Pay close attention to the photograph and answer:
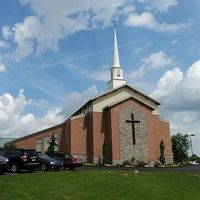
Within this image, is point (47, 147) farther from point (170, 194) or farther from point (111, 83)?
point (170, 194)

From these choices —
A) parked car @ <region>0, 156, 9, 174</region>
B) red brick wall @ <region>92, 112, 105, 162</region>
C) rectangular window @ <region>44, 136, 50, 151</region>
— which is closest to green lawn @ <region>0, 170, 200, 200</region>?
parked car @ <region>0, 156, 9, 174</region>

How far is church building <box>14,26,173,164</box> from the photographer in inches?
2044

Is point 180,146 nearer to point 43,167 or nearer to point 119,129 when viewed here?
point 119,129

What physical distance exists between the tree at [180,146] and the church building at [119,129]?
30.2ft

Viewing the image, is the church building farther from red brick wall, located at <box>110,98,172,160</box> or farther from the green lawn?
the green lawn

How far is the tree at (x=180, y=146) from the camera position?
66625 mm

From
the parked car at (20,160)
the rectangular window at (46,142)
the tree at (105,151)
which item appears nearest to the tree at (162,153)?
the tree at (105,151)

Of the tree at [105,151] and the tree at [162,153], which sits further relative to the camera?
the tree at [162,153]

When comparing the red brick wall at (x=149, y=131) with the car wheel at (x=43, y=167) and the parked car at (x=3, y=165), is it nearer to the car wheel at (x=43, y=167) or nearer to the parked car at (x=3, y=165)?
the car wheel at (x=43, y=167)

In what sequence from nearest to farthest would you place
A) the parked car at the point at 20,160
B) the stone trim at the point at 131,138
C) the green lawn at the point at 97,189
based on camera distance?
the green lawn at the point at 97,189 → the parked car at the point at 20,160 → the stone trim at the point at 131,138

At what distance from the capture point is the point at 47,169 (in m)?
30.2

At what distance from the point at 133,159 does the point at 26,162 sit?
26.5 m

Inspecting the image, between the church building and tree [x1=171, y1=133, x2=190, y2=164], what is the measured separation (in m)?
9.20

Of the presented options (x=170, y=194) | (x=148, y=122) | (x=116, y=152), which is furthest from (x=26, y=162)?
(x=148, y=122)
